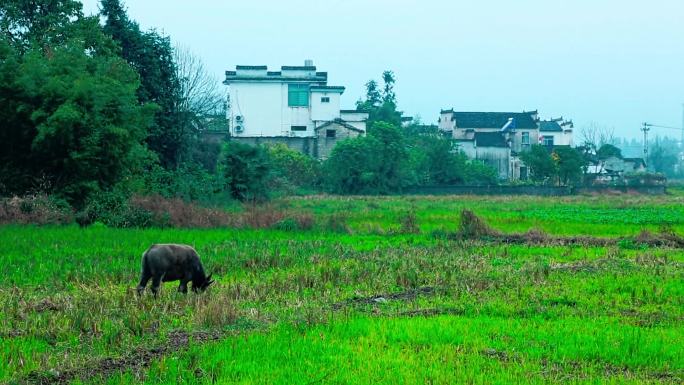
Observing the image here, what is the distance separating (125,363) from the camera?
740 centimetres

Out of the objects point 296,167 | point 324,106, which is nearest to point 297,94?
point 324,106

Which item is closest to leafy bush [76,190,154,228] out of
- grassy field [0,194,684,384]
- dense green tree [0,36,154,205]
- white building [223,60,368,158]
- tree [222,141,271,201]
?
dense green tree [0,36,154,205]

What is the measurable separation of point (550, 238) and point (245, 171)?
60.1ft

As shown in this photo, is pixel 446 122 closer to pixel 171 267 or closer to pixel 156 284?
pixel 171 267

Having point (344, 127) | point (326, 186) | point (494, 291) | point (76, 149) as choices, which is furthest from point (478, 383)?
point (344, 127)

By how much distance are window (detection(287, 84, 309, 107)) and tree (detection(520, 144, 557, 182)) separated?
17041 millimetres

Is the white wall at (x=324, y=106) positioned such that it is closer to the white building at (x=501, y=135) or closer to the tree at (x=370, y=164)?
the tree at (x=370, y=164)

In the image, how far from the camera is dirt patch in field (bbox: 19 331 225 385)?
22.4 feet

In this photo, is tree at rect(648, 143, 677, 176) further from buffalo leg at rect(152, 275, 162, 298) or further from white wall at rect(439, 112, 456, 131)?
buffalo leg at rect(152, 275, 162, 298)

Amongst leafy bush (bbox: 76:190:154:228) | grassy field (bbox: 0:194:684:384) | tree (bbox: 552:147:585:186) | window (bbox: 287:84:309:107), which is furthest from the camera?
window (bbox: 287:84:309:107)

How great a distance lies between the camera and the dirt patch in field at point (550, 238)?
2005 cm

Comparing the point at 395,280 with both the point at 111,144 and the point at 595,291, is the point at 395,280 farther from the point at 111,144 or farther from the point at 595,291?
the point at 111,144

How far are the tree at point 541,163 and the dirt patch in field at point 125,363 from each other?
50904 millimetres

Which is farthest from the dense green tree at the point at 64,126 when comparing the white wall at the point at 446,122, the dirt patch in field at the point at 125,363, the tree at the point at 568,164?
the white wall at the point at 446,122
